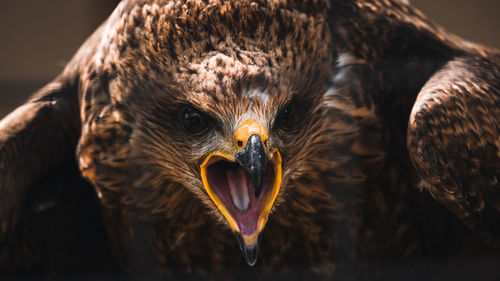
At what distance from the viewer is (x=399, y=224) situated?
1.81 metres

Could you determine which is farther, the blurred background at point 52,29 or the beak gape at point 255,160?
the blurred background at point 52,29

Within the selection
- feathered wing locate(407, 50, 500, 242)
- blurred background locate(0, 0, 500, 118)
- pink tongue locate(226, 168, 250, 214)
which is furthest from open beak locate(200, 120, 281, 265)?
blurred background locate(0, 0, 500, 118)

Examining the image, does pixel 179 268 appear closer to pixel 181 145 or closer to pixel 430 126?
pixel 181 145

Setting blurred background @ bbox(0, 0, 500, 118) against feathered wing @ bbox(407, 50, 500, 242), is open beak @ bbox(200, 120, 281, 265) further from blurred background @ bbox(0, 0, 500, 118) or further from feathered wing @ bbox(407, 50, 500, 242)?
blurred background @ bbox(0, 0, 500, 118)

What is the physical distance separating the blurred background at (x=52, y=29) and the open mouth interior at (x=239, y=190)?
21.5 inches

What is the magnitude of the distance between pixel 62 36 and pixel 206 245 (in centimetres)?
78

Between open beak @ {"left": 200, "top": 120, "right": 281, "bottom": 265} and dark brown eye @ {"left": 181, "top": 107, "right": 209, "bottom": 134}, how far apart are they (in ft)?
0.28

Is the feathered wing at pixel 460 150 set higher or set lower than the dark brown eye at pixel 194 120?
lower

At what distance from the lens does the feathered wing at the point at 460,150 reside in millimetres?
1493

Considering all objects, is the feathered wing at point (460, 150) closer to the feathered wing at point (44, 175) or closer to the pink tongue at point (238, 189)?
the pink tongue at point (238, 189)

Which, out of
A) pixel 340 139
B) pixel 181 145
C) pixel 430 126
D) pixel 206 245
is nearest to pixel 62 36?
pixel 181 145

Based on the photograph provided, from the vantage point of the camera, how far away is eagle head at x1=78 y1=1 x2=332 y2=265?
1.42 meters

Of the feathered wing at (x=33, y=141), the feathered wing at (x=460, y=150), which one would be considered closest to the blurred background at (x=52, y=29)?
the feathered wing at (x=33, y=141)

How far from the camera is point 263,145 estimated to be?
1328 millimetres
